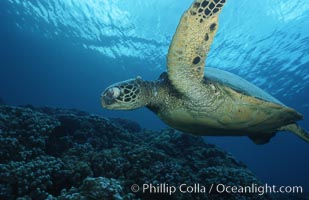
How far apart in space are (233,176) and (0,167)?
4574mm

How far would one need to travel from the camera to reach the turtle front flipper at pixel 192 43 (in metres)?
2.83

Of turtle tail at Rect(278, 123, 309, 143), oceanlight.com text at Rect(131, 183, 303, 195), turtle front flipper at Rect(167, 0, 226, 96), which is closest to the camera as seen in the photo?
turtle front flipper at Rect(167, 0, 226, 96)

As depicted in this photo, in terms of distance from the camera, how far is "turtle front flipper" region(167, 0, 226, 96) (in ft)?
9.29

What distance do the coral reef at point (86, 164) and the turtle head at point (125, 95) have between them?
1053 millimetres

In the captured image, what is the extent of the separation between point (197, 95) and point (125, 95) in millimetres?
1103

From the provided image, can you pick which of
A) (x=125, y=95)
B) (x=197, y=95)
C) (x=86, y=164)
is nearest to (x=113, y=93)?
(x=125, y=95)

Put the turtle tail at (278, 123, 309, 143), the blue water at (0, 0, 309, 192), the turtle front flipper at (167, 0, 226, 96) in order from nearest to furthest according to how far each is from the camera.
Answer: the turtle front flipper at (167, 0, 226, 96)
the turtle tail at (278, 123, 309, 143)
the blue water at (0, 0, 309, 192)

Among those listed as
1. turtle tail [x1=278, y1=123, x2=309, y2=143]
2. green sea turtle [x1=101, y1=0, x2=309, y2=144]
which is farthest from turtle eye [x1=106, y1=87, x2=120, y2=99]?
turtle tail [x1=278, y1=123, x2=309, y2=143]

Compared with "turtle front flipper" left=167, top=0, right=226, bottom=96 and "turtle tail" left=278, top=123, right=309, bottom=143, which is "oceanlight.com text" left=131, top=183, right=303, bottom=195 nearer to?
"turtle tail" left=278, top=123, right=309, bottom=143

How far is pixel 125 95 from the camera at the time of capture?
11.5 ft

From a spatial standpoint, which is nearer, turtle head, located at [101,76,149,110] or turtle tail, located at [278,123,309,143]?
turtle head, located at [101,76,149,110]

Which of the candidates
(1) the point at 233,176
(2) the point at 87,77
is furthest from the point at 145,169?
(2) the point at 87,77

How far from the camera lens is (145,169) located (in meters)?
4.48

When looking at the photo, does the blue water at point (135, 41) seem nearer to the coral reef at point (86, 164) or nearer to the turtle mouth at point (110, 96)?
the coral reef at point (86, 164)
